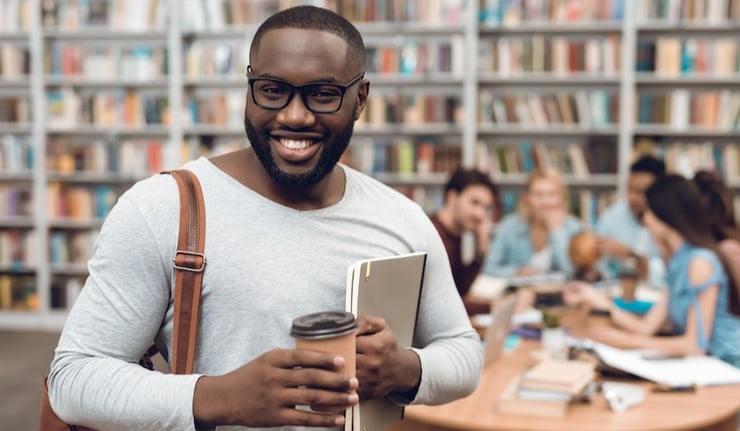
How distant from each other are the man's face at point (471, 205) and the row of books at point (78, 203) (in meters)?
3.28

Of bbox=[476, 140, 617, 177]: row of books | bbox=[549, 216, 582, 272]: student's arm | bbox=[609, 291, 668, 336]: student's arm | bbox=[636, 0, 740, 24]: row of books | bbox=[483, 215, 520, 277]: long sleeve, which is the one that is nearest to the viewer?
bbox=[609, 291, 668, 336]: student's arm

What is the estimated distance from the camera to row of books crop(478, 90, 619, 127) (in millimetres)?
5078

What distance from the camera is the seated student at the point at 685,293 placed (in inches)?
95.5

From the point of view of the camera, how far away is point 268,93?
100 cm

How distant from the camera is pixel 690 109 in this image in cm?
498

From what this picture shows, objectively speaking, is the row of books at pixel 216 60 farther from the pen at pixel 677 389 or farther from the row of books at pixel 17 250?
the pen at pixel 677 389

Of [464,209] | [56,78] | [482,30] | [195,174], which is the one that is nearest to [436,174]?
[482,30]

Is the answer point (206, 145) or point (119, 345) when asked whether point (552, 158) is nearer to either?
point (206, 145)

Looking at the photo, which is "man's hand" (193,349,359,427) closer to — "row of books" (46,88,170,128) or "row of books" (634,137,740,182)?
"row of books" (634,137,740,182)

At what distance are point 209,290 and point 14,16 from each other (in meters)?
5.48

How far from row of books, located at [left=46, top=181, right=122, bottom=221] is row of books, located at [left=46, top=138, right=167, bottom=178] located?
15 cm

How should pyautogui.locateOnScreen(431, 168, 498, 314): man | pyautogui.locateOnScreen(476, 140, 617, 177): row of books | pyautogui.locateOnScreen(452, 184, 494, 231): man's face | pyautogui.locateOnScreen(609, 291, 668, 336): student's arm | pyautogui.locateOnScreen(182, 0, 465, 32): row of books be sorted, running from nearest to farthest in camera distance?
pyautogui.locateOnScreen(609, 291, 668, 336): student's arm < pyautogui.locateOnScreen(431, 168, 498, 314): man < pyautogui.locateOnScreen(452, 184, 494, 231): man's face < pyautogui.locateOnScreen(476, 140, 617, 177): row of books < pyautogui.locateOnScreen(182, 0, 465, 32): row of books

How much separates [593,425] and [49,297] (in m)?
4.90

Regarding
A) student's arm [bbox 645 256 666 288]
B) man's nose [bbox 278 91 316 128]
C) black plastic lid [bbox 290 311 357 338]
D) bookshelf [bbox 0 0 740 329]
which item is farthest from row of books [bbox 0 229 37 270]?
black plastic lid [bbox 290 311 357 338]
